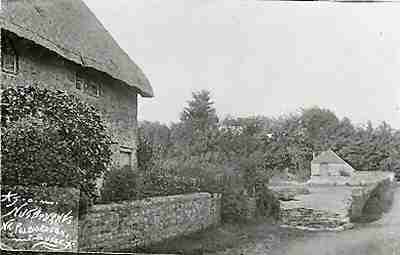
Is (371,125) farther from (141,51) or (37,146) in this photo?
(37,146)

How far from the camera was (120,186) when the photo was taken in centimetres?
243

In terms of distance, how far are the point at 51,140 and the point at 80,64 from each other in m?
0.33

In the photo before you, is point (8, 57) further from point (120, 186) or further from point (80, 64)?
point (120, 186)

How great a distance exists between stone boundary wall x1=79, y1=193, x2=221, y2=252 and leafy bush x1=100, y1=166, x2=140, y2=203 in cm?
3

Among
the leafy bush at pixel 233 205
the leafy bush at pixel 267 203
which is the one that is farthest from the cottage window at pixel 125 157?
the leafy bush at pixel 267 203

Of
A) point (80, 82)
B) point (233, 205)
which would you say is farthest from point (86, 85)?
point (233, 205)

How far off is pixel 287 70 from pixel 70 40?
2.86 ft

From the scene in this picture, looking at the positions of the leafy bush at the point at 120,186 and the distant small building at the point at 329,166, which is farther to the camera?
the leafy bush at the point at 120,186

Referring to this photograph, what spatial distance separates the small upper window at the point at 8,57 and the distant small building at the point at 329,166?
1.24 meters

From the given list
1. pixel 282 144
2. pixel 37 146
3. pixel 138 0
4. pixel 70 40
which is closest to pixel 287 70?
pixel 282 144

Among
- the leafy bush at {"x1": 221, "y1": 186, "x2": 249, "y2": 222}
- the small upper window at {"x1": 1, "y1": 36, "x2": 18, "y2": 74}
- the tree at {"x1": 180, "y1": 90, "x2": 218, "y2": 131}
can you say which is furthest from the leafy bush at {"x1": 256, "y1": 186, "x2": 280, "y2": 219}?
the small upper window at {"x1": 1, "y1": 36, "x2": 18, "y2": 74}

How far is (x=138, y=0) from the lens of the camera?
2398mm

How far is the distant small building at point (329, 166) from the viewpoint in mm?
2258

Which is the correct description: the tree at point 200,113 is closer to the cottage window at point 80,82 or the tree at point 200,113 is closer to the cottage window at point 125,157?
the cottage window at point 125,157
